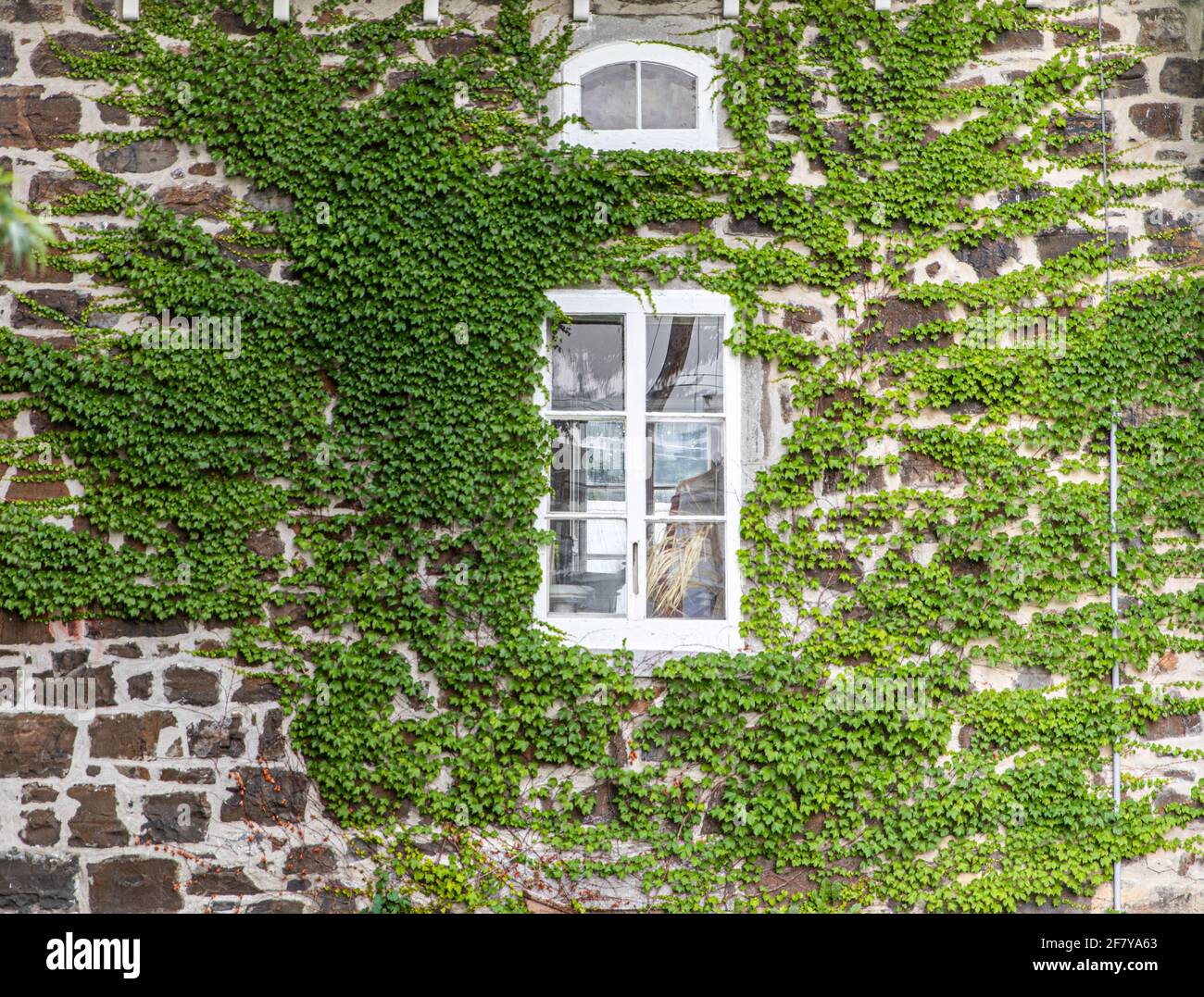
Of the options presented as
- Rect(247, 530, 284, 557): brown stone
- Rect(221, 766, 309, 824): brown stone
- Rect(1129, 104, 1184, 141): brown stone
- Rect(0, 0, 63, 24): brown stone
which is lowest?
Rect(221, 766, 309, 824): brown stone

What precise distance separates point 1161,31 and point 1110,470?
2269mm

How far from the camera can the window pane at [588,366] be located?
4.74 metres

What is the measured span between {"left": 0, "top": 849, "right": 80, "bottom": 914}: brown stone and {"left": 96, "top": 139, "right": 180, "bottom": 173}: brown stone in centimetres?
349

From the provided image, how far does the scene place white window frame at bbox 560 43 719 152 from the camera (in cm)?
473

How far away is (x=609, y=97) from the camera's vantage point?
4773 millimetres

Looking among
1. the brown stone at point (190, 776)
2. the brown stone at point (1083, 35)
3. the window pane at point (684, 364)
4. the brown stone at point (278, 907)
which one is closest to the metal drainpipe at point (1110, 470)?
the brown stone at point (1083, 35)

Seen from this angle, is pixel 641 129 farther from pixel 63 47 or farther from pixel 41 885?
pixel 41 885

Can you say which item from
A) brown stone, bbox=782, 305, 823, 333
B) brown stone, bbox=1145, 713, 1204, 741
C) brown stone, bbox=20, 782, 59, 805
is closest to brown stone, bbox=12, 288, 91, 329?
brown stone, bbox=20, 782, 59, 805

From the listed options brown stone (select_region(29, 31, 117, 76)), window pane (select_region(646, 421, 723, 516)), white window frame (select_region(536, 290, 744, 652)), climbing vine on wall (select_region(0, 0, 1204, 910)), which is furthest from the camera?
brown stone (select_region(29, 31, 117, 76))

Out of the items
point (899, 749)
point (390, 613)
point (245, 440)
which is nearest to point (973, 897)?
point (899, 749)

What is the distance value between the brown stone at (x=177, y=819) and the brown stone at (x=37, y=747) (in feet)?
1.64

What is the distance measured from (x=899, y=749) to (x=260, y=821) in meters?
3.14

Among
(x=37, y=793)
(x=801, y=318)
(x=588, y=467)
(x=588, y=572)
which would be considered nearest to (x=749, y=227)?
(x=801, y=318)

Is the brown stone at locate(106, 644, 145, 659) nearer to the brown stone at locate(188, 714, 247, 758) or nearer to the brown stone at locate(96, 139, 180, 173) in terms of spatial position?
the brown stone at locate(188, 714, 247, 758)
